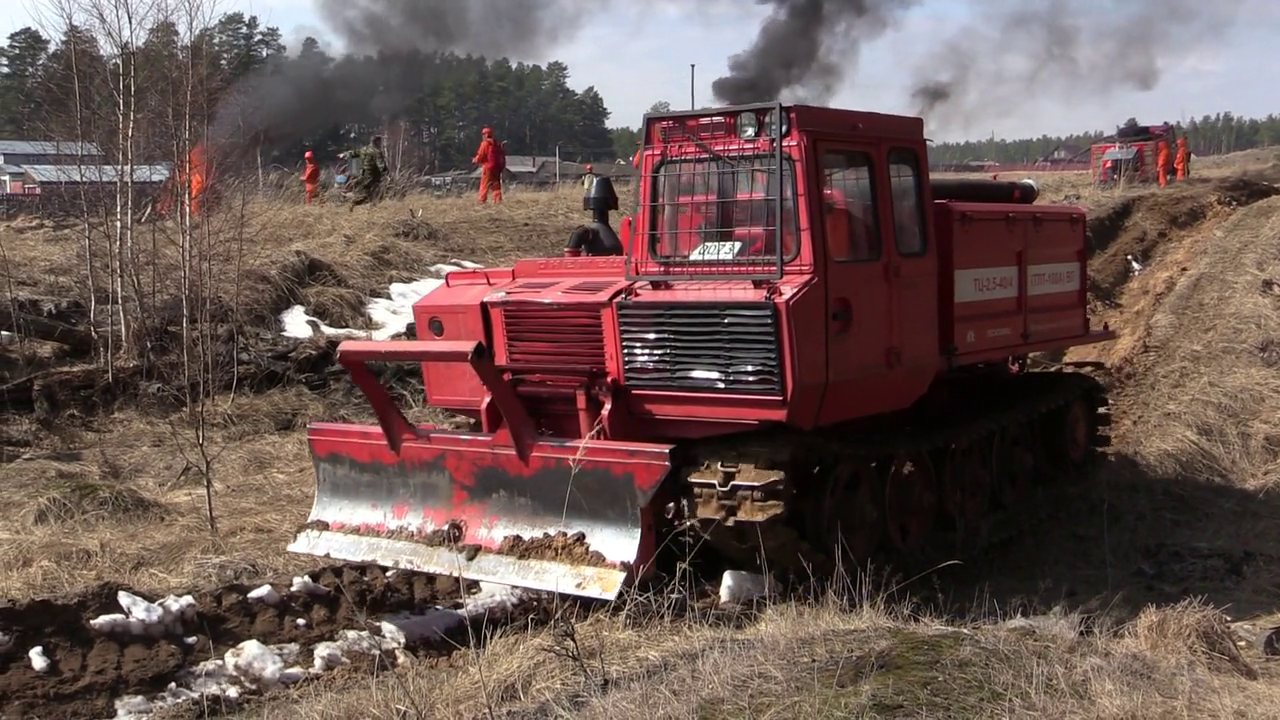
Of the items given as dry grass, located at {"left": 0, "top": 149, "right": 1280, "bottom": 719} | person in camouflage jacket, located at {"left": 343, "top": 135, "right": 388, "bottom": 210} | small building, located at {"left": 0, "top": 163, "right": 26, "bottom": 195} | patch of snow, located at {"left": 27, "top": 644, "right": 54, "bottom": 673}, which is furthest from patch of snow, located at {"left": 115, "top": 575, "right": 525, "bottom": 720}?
small building, located at {"left": 0, "top": 163, "right": 26, "bottom": 195}

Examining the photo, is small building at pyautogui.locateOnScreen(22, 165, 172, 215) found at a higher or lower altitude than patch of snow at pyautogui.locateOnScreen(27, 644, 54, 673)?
higher

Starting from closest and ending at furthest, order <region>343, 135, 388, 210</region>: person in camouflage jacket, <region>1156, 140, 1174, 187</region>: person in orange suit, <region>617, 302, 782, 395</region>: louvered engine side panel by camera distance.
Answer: <region>617, 302, 782, 395</region>: louvered engine side panel < <region>343, 135, 388, 210</region>: person in camouflage jacket < <region>1156, 140, 1174, 187</region>: person in orange suit

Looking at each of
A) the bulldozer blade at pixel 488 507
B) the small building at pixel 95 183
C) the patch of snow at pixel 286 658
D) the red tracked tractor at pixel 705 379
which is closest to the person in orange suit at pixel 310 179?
the small building at pixel 95 183

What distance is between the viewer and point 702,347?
7.41 meters

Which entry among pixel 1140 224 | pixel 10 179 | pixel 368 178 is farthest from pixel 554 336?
pixel 10 179

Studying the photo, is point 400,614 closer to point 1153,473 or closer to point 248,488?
point 248,488

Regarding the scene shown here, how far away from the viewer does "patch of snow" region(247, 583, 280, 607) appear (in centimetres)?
704

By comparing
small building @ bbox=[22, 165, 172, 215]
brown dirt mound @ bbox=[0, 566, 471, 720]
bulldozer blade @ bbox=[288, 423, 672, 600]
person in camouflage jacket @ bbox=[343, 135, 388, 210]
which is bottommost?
brown dirt mound @ bbox=[0, 566, 471, 720]

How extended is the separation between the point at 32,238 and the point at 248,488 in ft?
23.5

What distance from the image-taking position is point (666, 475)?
734cm

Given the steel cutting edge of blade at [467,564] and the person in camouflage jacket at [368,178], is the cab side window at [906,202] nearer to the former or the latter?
the steel cutting edge of blade at [467,564]

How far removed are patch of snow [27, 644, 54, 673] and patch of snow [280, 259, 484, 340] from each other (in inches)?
298

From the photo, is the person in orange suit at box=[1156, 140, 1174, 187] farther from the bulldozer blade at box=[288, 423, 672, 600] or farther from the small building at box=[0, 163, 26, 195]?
the bulldozer blade at box=[288, 423, 672, 600]

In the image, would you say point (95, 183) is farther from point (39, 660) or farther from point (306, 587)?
point (39, 660)
